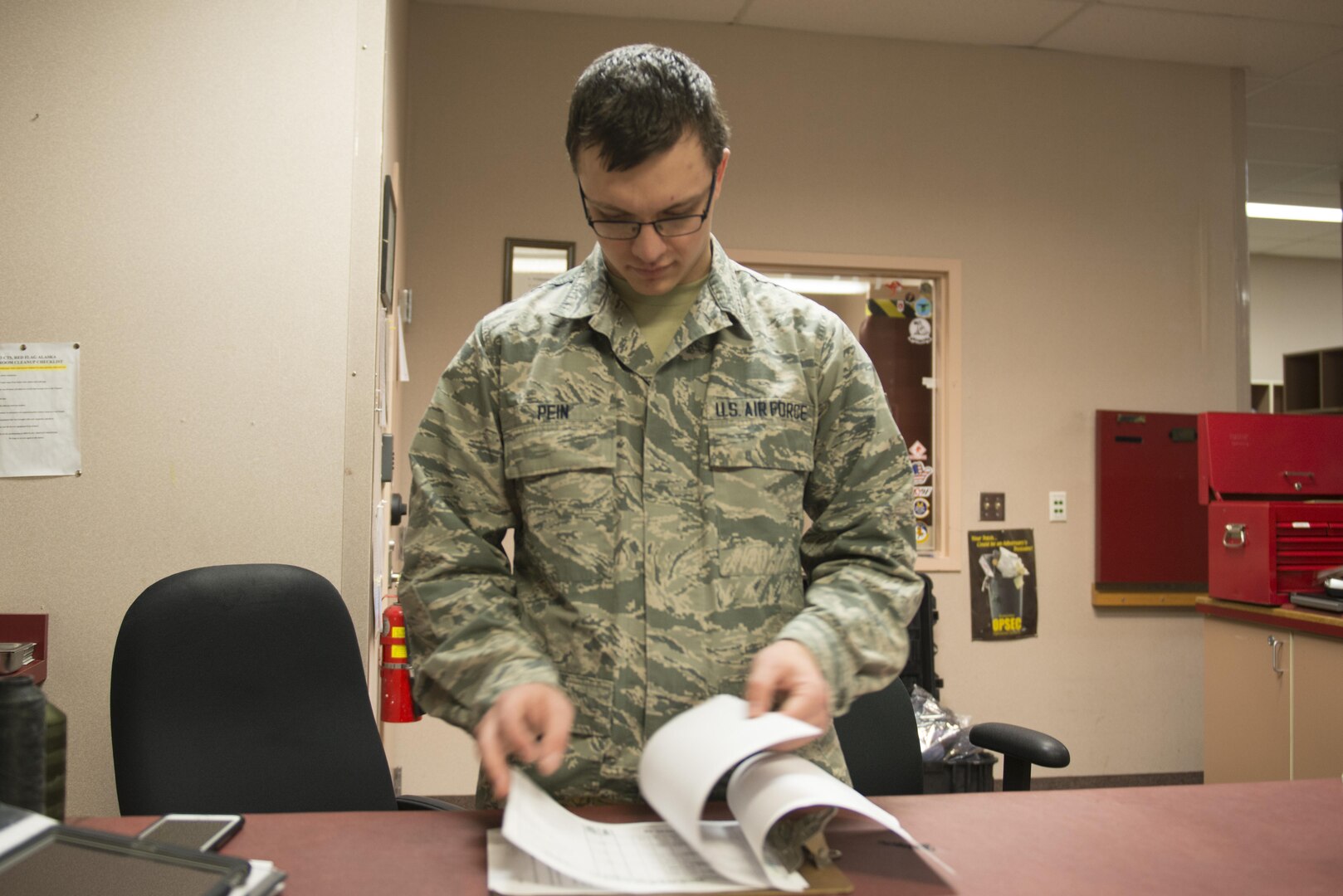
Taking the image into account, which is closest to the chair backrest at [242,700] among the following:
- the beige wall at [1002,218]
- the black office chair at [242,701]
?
the black office chair at [242,701]

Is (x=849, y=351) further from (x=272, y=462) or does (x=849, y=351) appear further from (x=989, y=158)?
(x=989, y=158)

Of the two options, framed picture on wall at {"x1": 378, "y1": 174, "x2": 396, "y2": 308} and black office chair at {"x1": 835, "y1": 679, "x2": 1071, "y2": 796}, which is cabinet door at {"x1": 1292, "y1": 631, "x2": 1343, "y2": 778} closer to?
black office chair at {"x1": 835, "y1": 679, "x2": 1071, "y2": 796}

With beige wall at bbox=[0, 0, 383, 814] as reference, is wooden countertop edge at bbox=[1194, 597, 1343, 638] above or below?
below

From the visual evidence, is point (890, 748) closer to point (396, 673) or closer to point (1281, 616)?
point (396, 673)

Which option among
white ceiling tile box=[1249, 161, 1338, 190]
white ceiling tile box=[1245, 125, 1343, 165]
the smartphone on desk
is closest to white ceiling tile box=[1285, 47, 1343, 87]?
white ceiling tile box=[1245, 125, 1343, 165]

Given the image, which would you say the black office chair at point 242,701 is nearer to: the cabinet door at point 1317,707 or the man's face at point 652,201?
the man's face at point 652,201

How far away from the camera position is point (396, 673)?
2.11 metres

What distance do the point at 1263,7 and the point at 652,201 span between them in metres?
3.49

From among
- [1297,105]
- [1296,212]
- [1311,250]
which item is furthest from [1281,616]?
[1311,250]

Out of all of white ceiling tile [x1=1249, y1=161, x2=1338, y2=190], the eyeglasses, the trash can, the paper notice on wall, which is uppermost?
white ceiling tile [x1=1249, y1=161, x2=1338, y2=190]

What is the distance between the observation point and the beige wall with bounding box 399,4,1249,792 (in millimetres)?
3465

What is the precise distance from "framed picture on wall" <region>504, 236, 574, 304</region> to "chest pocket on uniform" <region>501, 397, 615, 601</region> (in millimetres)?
2496

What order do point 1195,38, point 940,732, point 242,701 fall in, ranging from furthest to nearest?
point 1195,38 < point 940,732 < point 242,701

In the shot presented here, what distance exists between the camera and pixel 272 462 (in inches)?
72.1
